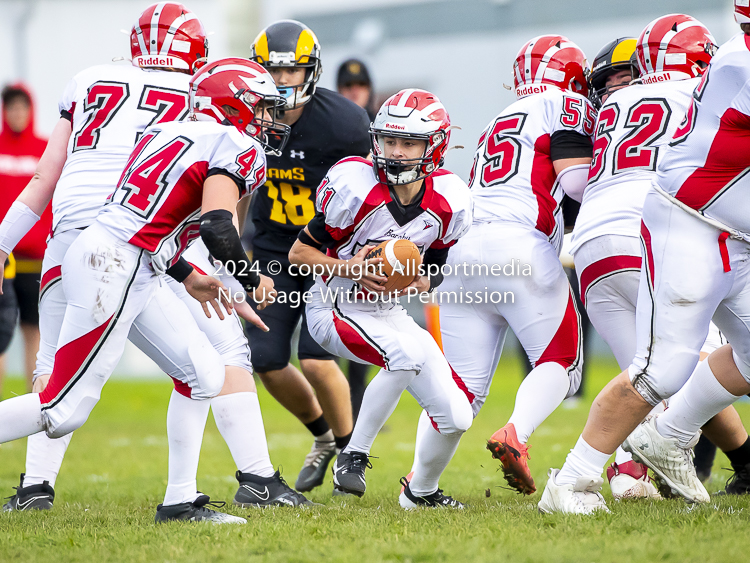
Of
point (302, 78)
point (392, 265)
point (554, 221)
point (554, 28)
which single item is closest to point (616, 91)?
point (554, 221)

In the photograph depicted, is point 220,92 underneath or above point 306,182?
above

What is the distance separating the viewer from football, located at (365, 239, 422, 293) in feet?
11.3

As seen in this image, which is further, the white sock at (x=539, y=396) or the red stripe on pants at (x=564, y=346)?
the red stripe on pants at (x=564, y=346)

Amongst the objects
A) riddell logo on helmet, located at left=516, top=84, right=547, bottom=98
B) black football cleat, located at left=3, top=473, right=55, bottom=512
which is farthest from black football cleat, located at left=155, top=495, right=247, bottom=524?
riddell logo on helmet, located at left=516, top=84, right=547, bottom=98

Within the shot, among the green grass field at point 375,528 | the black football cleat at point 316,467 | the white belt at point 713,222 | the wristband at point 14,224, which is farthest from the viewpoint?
the black football cleat at point 316,467

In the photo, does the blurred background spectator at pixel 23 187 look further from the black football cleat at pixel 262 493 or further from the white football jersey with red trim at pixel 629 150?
the white football jersey with red trim at pixel 629 150

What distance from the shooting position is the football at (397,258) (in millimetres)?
3457

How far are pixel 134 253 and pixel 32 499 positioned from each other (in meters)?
1.35

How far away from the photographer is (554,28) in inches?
688

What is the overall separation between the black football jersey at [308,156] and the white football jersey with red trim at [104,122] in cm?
85

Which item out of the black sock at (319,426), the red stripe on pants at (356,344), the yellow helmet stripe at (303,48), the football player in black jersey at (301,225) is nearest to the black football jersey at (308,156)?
the football player in black jersey at (301,225)

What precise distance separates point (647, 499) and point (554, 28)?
15.3 meters

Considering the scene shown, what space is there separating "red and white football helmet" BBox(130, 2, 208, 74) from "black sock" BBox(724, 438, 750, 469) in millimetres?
2991

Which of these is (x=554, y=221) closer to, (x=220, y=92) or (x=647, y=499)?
(x=647, y=499)
